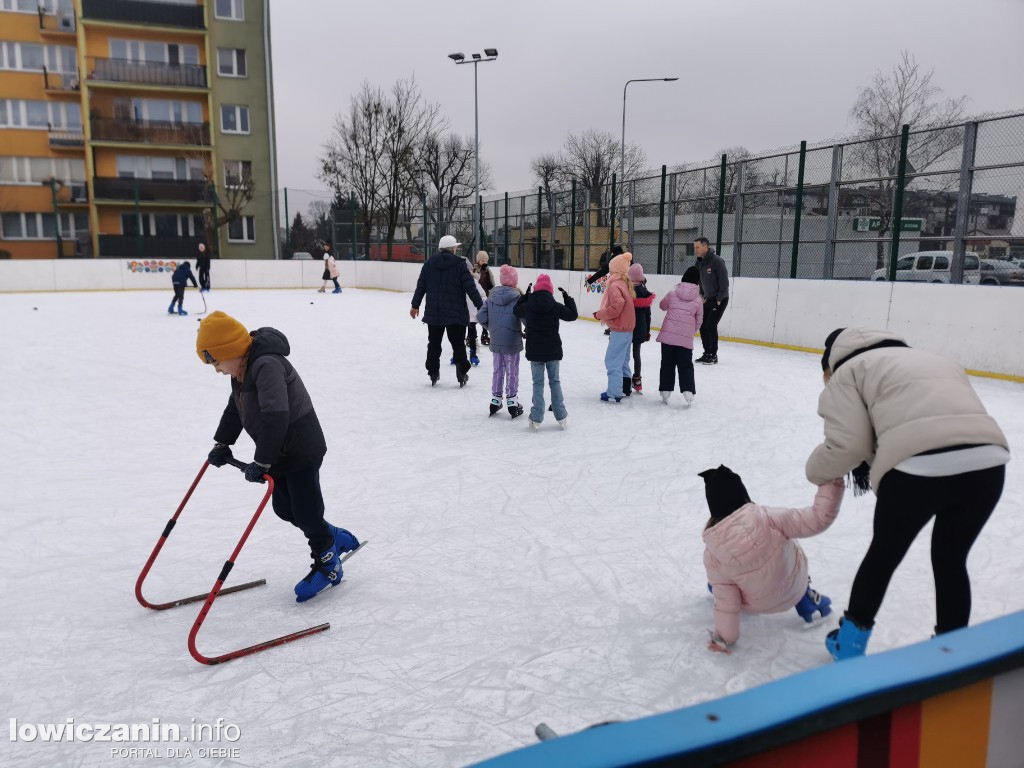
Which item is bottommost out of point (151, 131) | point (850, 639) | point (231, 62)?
point (850, 639)

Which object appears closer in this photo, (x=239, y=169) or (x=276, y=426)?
(x=276, y=426)

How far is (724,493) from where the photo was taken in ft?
9.12

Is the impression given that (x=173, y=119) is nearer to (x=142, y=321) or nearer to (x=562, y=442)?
(x=142, y=321)

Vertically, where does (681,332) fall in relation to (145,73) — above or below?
below

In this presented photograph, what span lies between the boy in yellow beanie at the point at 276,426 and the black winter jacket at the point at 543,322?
295cm

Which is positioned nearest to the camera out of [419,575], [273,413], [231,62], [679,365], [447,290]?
[273,413]

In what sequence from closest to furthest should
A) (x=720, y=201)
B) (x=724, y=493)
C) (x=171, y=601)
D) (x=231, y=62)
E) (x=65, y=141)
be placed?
(x=724, y=493) < (x=171, y=601) < (x=720, y=201) < (x=65, y=141) < (x=231, y=62)

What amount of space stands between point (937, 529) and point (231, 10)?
118 feet

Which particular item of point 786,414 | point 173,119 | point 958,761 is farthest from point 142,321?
point 173,119

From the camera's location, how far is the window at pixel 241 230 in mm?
31880

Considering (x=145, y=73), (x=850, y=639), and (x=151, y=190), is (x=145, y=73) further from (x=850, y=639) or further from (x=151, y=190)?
(x=850, y=639)

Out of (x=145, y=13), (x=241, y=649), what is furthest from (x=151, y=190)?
(x=241, y=649)

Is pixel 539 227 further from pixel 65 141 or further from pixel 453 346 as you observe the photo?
pixel 65 141

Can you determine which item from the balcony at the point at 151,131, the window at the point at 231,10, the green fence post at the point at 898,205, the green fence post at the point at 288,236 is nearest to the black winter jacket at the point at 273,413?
the green fence post at the point at 898,205
